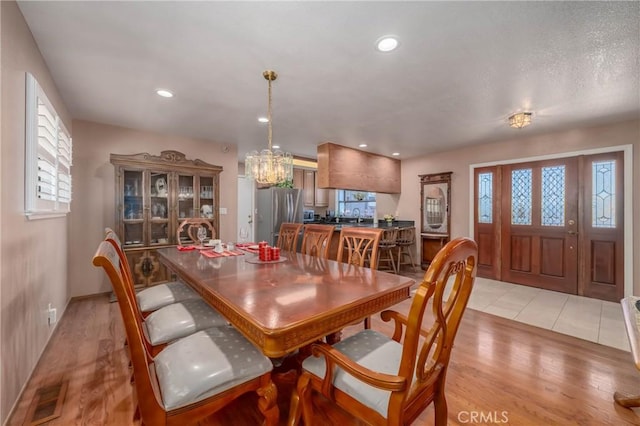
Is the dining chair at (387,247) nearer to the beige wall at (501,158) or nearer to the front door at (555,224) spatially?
the beige wall at (501,158)

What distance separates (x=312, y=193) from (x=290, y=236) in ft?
13.9

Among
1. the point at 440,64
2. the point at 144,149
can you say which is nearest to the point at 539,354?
the point at 440,64

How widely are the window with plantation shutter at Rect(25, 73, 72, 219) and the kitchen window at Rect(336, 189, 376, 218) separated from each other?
5.43 metres

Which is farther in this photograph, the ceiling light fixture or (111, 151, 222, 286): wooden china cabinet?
(111, 151, 222, 286): wooden china cabinet

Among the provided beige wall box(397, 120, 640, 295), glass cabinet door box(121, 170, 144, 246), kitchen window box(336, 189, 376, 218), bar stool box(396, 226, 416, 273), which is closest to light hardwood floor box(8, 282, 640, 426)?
glass cabinet door box(121, 170, 144, 246)

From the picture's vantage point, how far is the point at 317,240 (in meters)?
2.54

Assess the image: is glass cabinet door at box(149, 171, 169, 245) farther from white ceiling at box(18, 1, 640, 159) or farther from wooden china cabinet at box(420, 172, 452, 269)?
wooden china cabinet at box(420, 172, 452, 269)

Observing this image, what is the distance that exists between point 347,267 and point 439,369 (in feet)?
2.99

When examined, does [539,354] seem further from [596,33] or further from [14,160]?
[14,160]

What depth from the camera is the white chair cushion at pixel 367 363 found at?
3.34ft

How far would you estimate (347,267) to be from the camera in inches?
76.4

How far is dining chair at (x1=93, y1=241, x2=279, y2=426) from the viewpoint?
0.95 meters

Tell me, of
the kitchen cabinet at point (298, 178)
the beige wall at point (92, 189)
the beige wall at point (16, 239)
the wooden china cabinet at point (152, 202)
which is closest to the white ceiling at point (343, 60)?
the beige wall at point (16, 239)

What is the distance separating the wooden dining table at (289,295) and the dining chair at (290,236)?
0.70 metres
